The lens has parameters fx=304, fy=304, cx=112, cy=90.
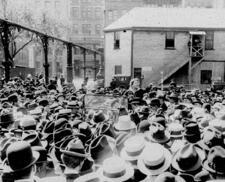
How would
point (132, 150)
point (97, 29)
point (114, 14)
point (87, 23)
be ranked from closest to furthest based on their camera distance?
point (132, 150), point (114, 14), point (87, 23), point (97, 29)

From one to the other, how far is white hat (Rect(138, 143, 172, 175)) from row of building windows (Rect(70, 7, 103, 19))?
5788cm

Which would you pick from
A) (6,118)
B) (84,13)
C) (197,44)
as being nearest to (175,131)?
(6,118)

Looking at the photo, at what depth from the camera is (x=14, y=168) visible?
12.8 feet

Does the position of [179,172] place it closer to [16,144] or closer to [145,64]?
[16,144]

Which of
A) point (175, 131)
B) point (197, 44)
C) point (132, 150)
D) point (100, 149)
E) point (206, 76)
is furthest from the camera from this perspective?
point (206, 76)

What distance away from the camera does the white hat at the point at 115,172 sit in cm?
367

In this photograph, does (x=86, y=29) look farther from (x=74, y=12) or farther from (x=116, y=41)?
(x=116, y=41)

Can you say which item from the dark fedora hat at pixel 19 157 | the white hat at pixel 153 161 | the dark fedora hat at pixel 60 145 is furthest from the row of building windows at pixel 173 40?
the dark fedora hat at pixel 19 157

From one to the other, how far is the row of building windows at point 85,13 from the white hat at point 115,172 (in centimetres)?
5805

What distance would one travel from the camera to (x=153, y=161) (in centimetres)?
384

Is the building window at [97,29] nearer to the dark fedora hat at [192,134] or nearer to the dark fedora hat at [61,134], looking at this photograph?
the dark fedora hat at [61,134]

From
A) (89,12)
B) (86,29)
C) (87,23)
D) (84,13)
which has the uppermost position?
(89,12)

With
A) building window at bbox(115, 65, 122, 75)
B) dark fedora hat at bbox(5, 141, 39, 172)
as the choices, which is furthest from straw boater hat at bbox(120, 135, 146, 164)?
building window at bbox(115, 65, 122, 75)

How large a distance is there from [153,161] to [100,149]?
1.04 m
